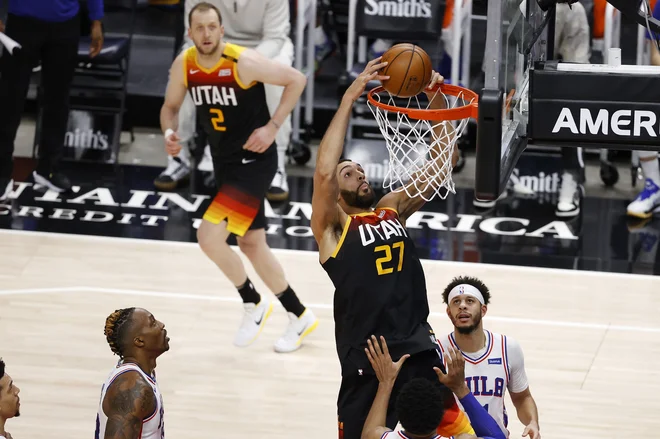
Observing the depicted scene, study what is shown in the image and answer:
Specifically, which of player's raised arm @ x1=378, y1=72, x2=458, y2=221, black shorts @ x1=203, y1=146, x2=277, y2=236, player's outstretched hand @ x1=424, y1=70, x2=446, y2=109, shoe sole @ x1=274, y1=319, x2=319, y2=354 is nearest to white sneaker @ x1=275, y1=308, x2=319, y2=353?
shoe sole @ x1=274, y1=319, x2=319, y2=354

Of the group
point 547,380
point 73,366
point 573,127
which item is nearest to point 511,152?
point 573,127

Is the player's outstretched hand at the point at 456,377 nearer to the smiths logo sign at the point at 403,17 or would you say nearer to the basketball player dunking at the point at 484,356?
the basketball player dunking at the point at 484,356

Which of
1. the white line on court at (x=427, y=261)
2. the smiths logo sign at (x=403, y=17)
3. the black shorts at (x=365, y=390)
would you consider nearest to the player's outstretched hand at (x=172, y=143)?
the white line on court at (x=427, y=261)

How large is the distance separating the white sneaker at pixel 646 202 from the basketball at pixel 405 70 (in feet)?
16.1

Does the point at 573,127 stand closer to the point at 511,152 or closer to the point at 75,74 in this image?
the point at 511,152

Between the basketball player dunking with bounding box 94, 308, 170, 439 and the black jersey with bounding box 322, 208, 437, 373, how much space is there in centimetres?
84

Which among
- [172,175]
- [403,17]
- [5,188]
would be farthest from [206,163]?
[403,17]

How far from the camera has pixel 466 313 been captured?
213 inches

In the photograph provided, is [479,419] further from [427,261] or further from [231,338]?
[427,261]

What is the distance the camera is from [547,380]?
7152mm

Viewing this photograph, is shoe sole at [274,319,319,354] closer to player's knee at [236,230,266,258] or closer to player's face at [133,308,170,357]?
player's knee at [236,230,266,258]

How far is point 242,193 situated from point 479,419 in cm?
288

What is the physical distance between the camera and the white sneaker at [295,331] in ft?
24.8

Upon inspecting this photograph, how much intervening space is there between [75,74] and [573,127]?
757 cm
